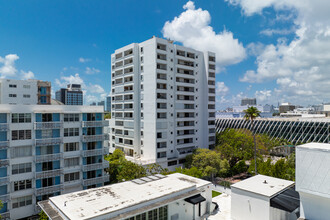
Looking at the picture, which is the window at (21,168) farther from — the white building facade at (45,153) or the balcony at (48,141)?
the balcony at (48,141)

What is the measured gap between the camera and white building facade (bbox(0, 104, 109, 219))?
30594mm

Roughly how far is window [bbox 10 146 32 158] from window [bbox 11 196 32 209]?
6250mm

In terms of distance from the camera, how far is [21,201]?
1241 inches

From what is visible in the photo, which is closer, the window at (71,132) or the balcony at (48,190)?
the balcony at (48,190)

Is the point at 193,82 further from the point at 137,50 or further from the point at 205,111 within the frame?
the point at 137,50

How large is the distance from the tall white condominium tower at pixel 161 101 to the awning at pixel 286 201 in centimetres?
3023

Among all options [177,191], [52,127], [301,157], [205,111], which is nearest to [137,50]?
[205,111]

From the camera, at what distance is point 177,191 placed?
28.4 meters

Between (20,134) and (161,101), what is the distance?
3198cm

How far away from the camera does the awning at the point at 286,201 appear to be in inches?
1057

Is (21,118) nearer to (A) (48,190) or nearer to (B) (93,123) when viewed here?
(B) (93,123)

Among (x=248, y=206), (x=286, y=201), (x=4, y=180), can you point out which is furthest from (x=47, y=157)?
(x=286, y=201)

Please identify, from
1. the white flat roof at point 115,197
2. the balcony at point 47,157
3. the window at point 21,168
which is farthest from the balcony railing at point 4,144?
the white flat roof at point 115,197

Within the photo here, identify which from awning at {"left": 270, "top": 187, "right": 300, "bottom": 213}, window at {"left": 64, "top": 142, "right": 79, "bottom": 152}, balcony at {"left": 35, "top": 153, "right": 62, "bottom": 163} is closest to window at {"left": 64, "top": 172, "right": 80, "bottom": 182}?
balcony at {"left": 35, "top": 153, "right": 62, "bottom": 163}
